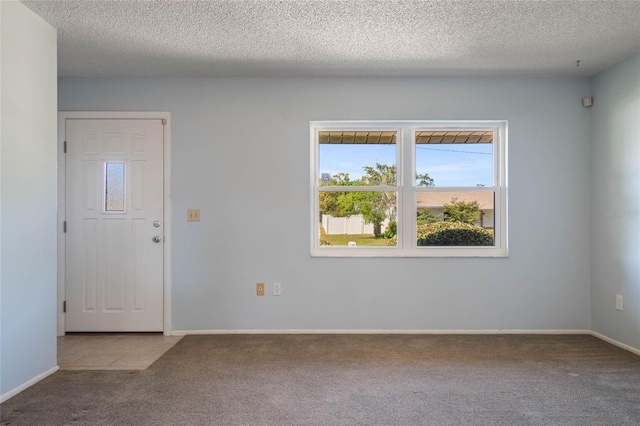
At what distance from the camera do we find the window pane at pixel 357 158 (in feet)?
13.2

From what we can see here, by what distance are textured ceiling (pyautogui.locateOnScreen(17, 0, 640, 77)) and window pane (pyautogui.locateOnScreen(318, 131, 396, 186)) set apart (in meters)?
0.58

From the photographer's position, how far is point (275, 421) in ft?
7.30

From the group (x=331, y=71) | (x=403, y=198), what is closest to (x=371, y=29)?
(x=331, y=71)

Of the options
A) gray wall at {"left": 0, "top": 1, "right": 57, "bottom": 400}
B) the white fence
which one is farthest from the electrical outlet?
gray wall at {"left": 0, "top": 1, "right": 57, "bottom": 400}

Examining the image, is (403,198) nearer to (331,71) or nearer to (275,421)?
(331,71)

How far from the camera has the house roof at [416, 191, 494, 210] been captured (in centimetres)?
399

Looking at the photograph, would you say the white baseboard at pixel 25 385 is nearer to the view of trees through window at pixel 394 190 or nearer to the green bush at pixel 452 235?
the view of trees through window at pixel 394 190

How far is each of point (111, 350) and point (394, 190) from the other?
9.12 feet

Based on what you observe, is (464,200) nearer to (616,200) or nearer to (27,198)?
(616,200)

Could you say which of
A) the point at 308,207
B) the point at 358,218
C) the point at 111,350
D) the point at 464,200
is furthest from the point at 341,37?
the point at 111,350

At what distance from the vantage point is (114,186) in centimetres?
390

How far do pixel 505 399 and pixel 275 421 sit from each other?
134 centimetres

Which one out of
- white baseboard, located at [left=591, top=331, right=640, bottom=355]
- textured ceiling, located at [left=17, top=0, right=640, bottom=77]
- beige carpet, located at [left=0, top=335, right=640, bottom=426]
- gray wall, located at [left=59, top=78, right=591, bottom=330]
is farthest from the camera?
gray wall, located at [left=59, top=78, right=591, bottom=330]

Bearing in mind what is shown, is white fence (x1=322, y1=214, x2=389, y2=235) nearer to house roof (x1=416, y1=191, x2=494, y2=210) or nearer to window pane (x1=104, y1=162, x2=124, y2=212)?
house roof (x1=416, y1=191, x2=494, y2=210)
